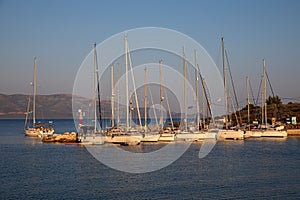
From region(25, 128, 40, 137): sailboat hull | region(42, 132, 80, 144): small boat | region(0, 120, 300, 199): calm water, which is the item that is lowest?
region(0, 120, 300, 199): calm water

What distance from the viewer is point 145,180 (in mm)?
32062

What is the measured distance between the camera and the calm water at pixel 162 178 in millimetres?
27312

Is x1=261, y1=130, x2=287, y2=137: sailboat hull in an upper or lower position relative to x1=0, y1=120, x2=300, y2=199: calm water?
upper

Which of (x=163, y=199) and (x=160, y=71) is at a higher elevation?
(x=160, y=71)

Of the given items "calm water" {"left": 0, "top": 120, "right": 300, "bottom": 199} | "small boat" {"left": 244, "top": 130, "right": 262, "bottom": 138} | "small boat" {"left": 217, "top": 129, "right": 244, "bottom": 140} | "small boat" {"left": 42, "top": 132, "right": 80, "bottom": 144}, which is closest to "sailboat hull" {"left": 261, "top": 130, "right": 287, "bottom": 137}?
"small boat" {"left": 244, "top": 130, "right": 262, "bottom": 138}

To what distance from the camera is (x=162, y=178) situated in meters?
32.8

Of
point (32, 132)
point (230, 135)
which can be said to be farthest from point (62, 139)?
point (230, 135)

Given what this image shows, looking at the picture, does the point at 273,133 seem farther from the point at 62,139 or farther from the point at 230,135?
the point at 62,139

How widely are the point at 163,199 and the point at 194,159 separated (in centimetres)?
1888

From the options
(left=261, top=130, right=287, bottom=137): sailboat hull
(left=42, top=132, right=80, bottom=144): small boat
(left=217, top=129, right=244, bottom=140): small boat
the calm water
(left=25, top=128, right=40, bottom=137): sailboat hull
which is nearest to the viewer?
the calm water

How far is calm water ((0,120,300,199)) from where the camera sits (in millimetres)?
27312

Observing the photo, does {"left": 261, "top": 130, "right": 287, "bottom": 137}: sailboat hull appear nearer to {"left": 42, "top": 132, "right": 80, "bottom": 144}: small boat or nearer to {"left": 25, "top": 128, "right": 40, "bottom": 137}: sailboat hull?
{"left": 42, "top": 132, "right": 80, "bottom": 144}: small boat

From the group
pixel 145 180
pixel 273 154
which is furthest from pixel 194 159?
pixel 145 180

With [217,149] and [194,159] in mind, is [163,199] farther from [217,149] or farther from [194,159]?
[217,149]
